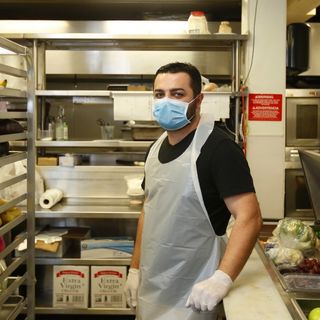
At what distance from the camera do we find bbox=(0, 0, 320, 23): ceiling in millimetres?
3760

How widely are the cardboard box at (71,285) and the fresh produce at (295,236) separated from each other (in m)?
1.50

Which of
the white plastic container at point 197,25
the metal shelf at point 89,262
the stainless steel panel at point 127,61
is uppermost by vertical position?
the white plastic container at point 197,25

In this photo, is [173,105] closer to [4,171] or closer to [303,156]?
[303,156]

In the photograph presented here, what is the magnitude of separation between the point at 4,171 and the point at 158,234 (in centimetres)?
160

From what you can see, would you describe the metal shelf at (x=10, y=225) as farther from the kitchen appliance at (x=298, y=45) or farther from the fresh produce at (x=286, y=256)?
the kitchen appliance at (x=298, y=45)

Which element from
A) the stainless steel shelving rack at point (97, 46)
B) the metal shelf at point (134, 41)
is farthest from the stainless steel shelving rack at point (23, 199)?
the metal shelf at point (134, 41)

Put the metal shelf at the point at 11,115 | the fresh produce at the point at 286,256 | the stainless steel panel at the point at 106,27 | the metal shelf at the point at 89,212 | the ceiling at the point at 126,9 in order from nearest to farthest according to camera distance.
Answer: the fresh produce at the point at 286,256 → the metal shelf at the point at 11,115 → the metal shelf at the point at 89,212 → the stainless steel panel at the point at 106,27 → the ceiling at the point at 126,9

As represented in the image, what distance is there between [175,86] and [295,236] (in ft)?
2.60

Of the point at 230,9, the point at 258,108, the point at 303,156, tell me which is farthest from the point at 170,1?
the point at 303,156

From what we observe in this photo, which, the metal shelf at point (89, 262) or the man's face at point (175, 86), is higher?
the man's face at point (175, 86)

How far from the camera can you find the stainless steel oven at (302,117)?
3.64 m

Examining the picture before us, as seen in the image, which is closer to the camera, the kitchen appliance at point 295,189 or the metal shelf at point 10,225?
the metal shelf at point 10,225

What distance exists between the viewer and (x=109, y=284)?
2.84m

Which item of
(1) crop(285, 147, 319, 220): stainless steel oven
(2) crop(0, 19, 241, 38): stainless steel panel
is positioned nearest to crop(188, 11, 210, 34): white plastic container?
(2) crop(0, 19, 241, 38): stainless steel panel
